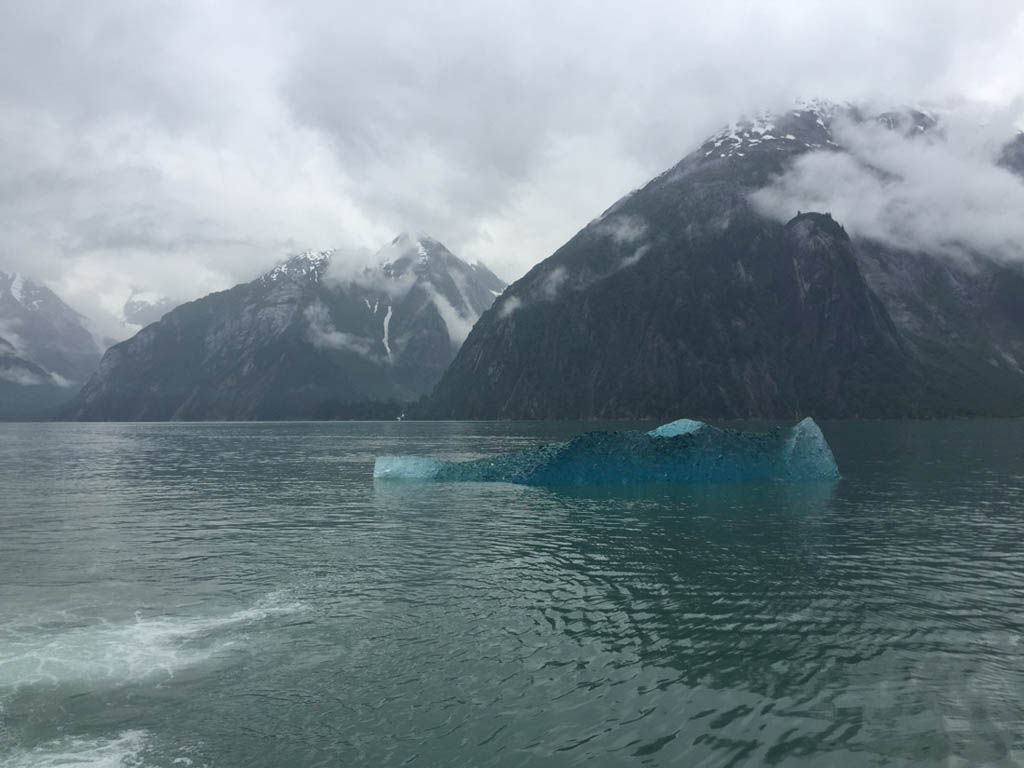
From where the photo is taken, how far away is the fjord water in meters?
16.2

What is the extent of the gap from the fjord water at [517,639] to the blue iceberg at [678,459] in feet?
70.9

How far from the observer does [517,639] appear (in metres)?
23.1

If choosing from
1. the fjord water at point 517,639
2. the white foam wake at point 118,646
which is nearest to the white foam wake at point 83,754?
the fjord water at point 517,639

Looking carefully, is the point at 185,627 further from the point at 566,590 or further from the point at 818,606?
the point at 818,606

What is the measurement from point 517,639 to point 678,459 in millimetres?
51986

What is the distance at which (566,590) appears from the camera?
29.4m

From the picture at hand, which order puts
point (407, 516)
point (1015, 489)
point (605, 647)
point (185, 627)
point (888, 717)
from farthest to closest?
point (1015, 489), point (407, 516), point (185, 627), point (605, 647), point (888, 717)

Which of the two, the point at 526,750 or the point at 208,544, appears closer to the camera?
the point at 526,750

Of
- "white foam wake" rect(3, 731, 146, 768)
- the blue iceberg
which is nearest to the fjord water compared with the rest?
"white foam wake" rect(3, 731, 146, 768)

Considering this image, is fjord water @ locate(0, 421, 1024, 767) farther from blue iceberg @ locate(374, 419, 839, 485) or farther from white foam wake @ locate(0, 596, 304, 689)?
blue iceberg @ locate(374, 419, 839, 485)

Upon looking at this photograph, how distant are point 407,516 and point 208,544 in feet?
47.8

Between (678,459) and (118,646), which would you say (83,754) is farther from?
(678,459)

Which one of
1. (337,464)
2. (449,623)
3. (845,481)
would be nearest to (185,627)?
(449,623)

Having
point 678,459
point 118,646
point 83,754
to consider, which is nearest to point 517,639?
point 83,754
